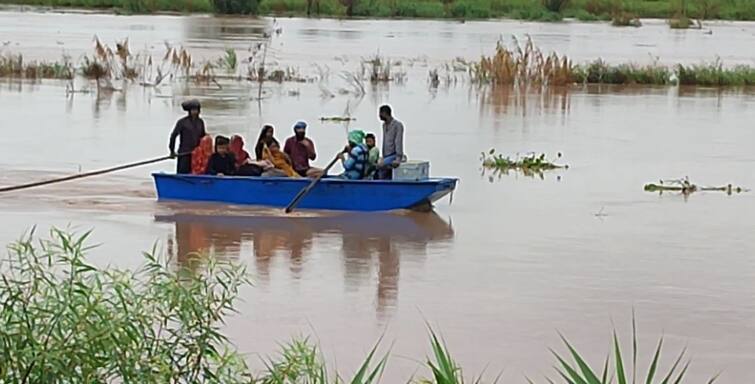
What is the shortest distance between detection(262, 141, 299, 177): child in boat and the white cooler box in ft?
3.41

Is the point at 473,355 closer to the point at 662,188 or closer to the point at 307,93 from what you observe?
the point at 662,188

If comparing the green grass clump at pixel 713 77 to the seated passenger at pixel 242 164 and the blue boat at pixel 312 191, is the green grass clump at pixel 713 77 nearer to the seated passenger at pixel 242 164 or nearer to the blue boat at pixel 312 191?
the blue boat at pixel 312 191

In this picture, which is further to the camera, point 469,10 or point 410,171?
point 469,10

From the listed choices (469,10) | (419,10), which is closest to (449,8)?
(469,10)

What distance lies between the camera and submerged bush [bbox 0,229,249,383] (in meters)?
5.01

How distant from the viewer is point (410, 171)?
14.0 meters

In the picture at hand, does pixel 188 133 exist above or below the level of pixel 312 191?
above

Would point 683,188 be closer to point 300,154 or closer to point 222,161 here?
point 300,154

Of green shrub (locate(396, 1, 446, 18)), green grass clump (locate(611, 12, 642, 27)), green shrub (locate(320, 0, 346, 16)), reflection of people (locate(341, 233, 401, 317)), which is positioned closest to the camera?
reflection of people (locate(341, 233, 401, 317))

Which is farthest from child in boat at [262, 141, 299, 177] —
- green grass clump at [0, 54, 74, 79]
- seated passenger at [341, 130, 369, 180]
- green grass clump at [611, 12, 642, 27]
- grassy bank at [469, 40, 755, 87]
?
green grass clump at [611, 12, 642, 27]

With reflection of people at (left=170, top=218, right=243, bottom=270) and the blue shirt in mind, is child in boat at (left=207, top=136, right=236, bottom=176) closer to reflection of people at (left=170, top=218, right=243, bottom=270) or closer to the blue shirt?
reflection of people at (left=170, top=218, right=243, bottom=270)

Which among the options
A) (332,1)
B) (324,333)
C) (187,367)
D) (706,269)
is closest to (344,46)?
(332,1)

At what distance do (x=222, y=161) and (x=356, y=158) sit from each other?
1245mm

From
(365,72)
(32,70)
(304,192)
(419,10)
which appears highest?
(419,10)
